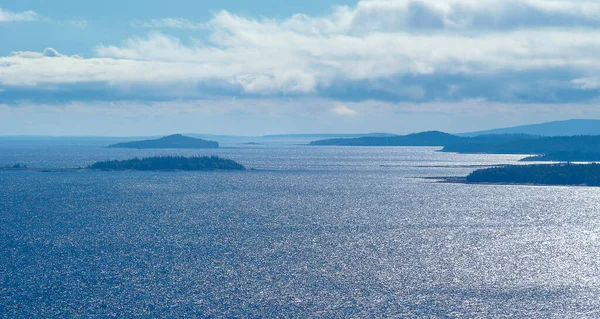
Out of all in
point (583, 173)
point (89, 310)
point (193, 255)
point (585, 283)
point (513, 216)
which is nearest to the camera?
point (89, 310)

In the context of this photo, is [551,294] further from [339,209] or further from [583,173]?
[583,173]

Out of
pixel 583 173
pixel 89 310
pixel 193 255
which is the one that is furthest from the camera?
pixel 583 173

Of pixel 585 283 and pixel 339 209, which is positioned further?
pixel 339 209

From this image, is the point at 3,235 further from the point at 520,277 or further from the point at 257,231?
the point at 520,277

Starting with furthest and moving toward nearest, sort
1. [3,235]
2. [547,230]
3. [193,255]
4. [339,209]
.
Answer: [339,209] < [547,230] < [3,235] < [193,255]

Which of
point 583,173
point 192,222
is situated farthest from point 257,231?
point 583,173

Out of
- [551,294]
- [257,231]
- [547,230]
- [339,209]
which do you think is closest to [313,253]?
[257,231]
